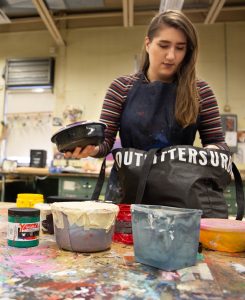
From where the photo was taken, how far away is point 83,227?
622mm

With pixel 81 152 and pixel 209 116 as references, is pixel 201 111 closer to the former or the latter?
pixel 209 116

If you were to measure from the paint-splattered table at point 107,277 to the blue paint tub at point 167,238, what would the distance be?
0.02m

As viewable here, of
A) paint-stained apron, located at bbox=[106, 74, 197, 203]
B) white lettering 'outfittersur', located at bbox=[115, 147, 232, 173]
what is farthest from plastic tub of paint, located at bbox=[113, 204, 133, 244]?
paint-stained apron, located at bbox=[106, 74, 197, 203]

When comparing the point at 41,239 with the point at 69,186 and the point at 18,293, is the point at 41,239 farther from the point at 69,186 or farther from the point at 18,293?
the point at 69,186

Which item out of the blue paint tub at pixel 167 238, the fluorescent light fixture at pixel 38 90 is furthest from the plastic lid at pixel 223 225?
the fluorescent light fixture at pixel 38 90

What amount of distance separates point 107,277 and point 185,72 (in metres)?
0.85

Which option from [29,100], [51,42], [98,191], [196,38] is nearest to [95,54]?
[51,42]

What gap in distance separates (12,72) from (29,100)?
0.47m

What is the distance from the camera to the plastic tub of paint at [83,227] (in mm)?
Result: 620

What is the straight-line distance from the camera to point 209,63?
396 cm

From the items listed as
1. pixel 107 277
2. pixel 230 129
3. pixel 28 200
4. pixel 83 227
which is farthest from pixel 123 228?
pixel 230 129

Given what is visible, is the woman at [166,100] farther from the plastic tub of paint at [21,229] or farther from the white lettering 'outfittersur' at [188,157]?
the plastic tub of paint at [21,229]

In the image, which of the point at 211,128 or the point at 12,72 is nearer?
the point at 211,128

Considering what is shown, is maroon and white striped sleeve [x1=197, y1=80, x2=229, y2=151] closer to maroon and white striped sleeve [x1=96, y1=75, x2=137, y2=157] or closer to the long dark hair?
the long dark hair
